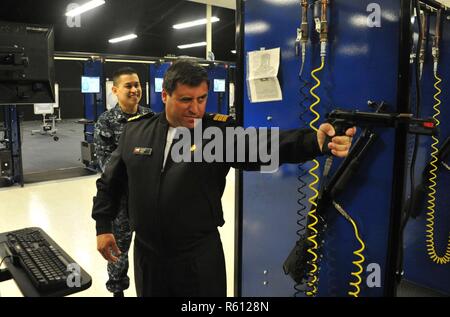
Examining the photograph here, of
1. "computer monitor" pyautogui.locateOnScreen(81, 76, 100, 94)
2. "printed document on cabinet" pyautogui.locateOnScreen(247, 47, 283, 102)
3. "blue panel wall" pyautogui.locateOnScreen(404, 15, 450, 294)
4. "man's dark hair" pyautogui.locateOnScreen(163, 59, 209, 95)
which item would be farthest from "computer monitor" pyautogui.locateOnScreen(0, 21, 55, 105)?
"computer monitor" pyautogui.locateOnScreen(81, 76, 100, 94)

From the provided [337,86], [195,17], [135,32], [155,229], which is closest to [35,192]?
[155,229]

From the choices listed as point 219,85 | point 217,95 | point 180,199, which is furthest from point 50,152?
point 180,199

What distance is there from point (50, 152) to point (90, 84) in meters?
3.27

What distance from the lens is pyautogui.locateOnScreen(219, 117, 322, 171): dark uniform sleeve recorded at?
1.39 metres

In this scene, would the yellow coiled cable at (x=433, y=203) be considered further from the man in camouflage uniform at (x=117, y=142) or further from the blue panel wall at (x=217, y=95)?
the blue panel wall at (x=217, y=95)

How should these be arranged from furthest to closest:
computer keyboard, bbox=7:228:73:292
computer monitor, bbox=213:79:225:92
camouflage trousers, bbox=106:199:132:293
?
computer monitor, bbox=213:79:225:92
camouflage trousers, bbox=106:199:132:293
computer keyboard, bbox=7:228:73:292

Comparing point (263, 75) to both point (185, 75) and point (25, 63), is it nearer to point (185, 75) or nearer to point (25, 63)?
point (185, 75)

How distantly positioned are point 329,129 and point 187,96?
1.93 ft

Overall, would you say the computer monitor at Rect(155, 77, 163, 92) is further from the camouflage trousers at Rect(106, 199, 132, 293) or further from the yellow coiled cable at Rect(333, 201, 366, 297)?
the yellow coiled cable at Rect(333, 201, 366, 297)

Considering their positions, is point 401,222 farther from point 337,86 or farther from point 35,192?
point 35,192

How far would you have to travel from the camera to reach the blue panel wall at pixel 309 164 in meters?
1.62

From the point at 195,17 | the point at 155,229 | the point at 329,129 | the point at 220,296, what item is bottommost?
the point at 220,296

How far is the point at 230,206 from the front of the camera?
526cm

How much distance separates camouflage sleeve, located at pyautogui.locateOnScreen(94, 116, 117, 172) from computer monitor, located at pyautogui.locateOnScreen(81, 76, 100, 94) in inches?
192
